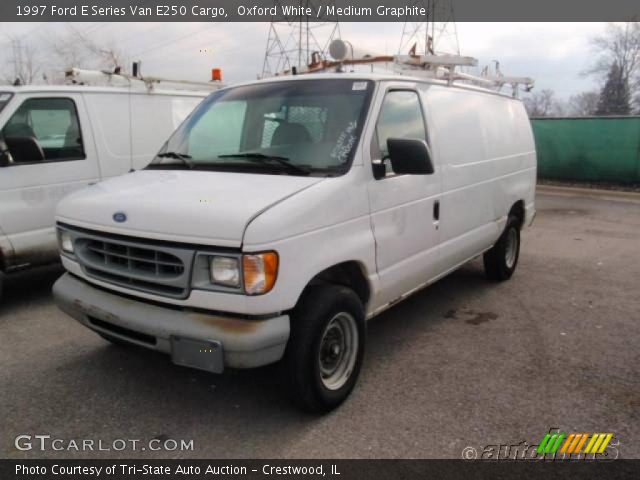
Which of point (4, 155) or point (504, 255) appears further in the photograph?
point (504, 255)

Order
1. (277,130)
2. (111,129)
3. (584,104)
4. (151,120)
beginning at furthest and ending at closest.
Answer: (584,104)
(151,120)
(111,129)
(277,130)

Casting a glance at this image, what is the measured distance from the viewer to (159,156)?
4004 mm

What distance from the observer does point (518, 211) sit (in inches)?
247

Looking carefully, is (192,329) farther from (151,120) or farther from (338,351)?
(151,120)

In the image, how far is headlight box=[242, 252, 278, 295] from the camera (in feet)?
8.85

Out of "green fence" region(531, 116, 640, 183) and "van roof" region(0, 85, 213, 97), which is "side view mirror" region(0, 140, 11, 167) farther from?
"green fence" region(531, 116, 640, 183)

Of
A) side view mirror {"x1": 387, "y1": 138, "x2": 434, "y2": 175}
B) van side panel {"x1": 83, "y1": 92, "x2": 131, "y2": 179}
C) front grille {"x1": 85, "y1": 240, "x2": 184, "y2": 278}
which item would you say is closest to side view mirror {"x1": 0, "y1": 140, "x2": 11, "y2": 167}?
van side panel {"x1": 83, "y1": 92, "x2": 131, "y2": 179}

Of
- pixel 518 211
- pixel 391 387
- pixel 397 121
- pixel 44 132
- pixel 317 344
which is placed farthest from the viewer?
pixel 518 211

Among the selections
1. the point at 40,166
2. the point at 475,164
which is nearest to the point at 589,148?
the point at 475,164

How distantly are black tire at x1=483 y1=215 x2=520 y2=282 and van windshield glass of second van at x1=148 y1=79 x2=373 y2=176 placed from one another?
10.0 ft

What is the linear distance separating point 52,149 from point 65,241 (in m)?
2.38

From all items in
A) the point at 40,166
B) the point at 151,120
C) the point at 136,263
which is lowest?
the point at 136,263

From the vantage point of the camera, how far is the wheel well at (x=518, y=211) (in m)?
6.12

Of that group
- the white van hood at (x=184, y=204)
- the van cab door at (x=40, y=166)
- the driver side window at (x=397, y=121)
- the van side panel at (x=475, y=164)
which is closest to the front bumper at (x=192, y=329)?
the white van hood at (x=184, y=204)
